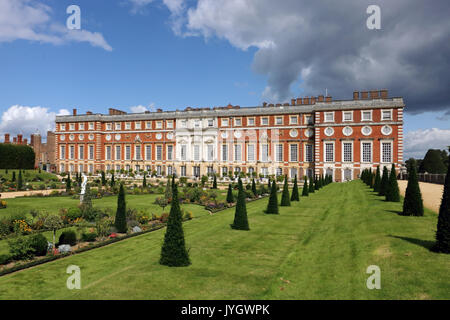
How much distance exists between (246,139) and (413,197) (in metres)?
40.3

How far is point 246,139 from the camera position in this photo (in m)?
54.0

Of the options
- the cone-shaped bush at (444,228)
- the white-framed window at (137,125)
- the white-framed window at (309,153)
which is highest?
the white-framed window at (137,125)

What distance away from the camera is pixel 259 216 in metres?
18.5

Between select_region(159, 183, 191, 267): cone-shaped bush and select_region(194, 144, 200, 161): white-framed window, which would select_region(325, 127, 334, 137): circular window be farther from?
select_region(159, 183, 191, 267): cone-shaped bush

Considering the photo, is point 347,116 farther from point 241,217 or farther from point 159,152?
point 241,217

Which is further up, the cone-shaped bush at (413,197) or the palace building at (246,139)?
the palace building at (246,139)

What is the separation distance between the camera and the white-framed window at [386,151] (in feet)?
144

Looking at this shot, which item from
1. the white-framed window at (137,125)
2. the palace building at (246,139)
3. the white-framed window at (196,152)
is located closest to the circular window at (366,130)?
the palace building at (246,139)

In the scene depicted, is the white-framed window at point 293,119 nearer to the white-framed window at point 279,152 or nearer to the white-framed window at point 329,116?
the white-framed window at point 279,152

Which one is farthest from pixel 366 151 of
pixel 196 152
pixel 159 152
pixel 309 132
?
pixel 159 152

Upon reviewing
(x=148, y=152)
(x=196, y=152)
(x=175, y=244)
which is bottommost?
(x=175, y=244)

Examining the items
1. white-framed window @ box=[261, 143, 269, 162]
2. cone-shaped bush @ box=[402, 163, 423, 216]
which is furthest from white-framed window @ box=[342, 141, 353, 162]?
cone-shaped bush @ box=[402, 163, 423, 216]

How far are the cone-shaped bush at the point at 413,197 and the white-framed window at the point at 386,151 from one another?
32608mm

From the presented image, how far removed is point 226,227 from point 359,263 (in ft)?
24.4
